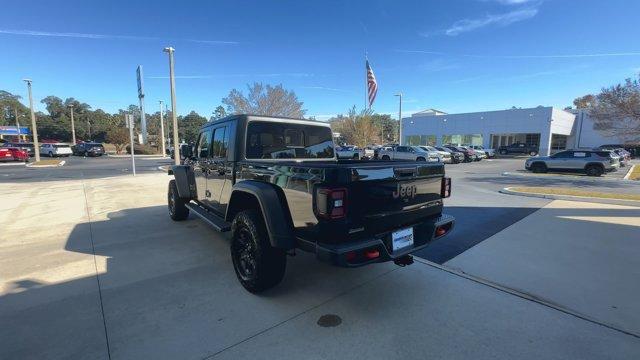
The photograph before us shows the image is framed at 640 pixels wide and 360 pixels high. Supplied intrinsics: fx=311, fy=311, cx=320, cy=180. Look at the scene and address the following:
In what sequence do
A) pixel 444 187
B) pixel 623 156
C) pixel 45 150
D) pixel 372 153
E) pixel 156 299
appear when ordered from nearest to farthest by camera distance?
pixel 156 299, pixel 444 187, pixel 623 156, pixel 372 153, pixel 45 150

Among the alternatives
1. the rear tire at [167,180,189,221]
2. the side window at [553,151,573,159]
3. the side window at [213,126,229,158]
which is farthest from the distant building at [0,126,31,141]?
the side window at [553,151,573,159]

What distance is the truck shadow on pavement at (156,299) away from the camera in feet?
8.61

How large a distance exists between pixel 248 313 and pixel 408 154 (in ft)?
74.5

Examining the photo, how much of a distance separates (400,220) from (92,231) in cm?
582

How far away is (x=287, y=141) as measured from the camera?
14.8ft

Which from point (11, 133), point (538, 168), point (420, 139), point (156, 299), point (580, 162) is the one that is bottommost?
point (156, 299)

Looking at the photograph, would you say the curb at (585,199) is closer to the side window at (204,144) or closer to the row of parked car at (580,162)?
the side window at (204,144)

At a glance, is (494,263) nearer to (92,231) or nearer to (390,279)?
(390,279)

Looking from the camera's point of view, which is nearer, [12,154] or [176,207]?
[176,207]

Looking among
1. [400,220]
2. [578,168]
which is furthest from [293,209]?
[578,168]

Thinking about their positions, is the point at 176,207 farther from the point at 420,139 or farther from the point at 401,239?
the point at 420,139

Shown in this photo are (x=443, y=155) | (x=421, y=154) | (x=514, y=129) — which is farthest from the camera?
(x=514, y=129)

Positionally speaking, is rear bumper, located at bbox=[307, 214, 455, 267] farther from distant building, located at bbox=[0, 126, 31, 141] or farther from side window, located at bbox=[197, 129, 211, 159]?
distant building, located at bbox=[0, 126, 31, 141]

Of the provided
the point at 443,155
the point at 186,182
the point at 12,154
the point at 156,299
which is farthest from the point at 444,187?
the point at 12,154
